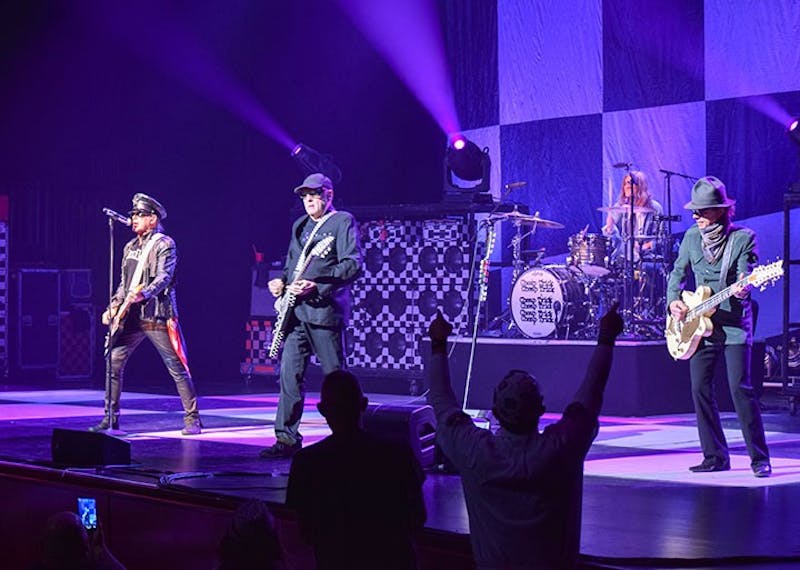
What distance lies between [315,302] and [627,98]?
7.68 m

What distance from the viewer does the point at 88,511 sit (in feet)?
23.9

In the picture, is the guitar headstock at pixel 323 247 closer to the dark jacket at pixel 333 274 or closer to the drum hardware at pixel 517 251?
the dark jacket at pixel 333 274

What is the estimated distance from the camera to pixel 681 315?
8.06 metres

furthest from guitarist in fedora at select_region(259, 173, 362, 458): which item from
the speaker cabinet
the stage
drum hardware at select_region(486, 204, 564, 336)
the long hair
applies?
the speaker cabinet

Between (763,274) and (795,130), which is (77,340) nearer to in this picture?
(795,130)

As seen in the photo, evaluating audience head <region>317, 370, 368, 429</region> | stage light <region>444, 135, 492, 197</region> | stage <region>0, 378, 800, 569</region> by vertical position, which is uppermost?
stage light <region>444, 135, 492, 197</region>

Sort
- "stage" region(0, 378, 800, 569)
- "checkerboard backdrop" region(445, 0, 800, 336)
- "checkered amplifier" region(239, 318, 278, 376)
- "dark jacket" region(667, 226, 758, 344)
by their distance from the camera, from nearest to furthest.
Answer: "stage" region(0, 378, 800, 569)
"dark jacket" region(667, 226, 758, 344)
"checkerboard backdrop" region(445, 0, 800, 336)
"checkered amplifier" region(239, 318, 278, 376)

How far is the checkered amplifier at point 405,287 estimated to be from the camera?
48.6 feet

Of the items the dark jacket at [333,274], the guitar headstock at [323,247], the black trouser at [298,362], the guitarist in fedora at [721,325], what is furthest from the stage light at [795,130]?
the black trouser at [298,362]

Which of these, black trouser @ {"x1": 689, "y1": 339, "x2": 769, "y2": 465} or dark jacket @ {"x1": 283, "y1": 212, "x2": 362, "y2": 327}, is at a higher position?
dark jacket @ {"x1": 283, "y1": 212, "x2": 362, "y2": 327}

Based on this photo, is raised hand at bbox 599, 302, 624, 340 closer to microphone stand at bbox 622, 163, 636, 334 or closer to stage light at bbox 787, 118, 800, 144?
stage light at bbox 787, 118, 800, 144

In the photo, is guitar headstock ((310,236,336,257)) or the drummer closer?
guitar headstock ((310,236,336,257))

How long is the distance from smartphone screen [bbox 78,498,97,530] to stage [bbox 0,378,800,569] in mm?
59

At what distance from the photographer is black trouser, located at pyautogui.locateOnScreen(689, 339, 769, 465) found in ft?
25.3
